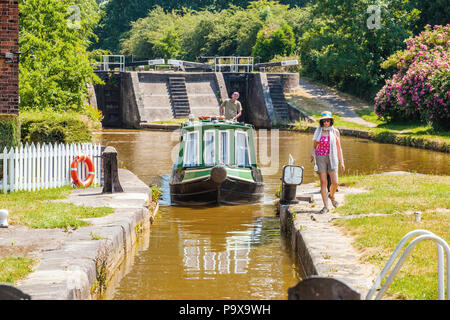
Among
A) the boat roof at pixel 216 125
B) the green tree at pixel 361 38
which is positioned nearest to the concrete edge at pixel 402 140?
the green tree at pixel 361 38

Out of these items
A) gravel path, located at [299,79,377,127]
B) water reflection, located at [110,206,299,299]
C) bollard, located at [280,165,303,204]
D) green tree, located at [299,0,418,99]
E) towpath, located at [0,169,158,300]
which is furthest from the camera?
green tree, located at [299,0,418,99]

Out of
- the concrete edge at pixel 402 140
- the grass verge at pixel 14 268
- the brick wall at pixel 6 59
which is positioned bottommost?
the concrete edge at pixel 402 140

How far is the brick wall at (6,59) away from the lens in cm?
1515

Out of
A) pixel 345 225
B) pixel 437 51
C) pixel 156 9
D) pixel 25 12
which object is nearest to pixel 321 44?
pixel 437 51

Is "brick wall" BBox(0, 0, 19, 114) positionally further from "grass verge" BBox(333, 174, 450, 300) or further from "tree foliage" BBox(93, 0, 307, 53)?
"tree foliage" BBox(93, 0, 307, 53)

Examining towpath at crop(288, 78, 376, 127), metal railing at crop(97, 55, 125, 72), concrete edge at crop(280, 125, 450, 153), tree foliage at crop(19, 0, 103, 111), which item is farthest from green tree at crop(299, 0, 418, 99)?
tree foliage at crop(19, 0, 103, 111)

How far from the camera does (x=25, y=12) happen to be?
89.1ft

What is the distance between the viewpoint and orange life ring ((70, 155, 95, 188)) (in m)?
15.7

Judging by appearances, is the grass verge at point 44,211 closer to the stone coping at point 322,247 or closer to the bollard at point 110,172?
the bollard at point 110,172

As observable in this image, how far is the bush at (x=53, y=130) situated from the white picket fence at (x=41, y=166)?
1.13 meters

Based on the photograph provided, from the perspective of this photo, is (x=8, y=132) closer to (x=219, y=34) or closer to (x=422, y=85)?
(x=422, y=85)

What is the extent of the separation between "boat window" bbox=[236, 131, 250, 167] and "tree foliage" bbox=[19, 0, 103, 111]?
36.0 ft

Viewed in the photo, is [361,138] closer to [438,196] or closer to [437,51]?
[437,51]
